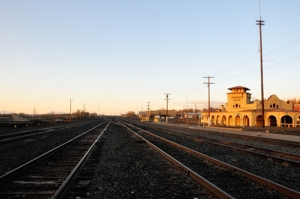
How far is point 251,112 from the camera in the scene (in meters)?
49.9

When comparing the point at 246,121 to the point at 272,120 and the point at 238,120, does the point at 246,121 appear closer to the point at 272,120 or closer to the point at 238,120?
the point at 238,120

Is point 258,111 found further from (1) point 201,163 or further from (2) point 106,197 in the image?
(2) point 106,197

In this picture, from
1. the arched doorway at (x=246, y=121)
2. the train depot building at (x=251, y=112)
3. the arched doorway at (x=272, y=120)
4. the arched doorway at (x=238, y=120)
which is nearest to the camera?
the train depot building at (x=251, y=112)

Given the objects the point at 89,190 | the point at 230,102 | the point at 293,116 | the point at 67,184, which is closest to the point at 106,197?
the point at 89,190

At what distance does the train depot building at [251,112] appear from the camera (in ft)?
151

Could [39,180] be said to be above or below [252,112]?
below

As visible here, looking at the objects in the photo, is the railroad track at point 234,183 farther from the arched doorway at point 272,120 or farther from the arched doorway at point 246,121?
the arched doorway at point 246,121

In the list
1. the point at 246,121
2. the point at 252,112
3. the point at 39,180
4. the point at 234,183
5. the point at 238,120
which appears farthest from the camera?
the point at 238,120

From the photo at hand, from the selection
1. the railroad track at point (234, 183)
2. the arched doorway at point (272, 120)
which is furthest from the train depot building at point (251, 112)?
the railroad track at point (234, 183)

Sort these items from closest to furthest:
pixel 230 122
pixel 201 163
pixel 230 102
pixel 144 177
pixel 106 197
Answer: pixel 106 197 < pixel 144 177 < pixel 201 163 < pixel 230 122 < pixel 230 102

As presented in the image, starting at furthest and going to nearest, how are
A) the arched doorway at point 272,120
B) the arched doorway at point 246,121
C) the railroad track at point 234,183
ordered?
the arched doorway at point 246,121 < the arched doorway at point 272,120 < the railroad track at point 234,183

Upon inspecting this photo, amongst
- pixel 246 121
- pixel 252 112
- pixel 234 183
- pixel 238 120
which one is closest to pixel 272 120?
pixel 252 112

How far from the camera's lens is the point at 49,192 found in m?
6.27

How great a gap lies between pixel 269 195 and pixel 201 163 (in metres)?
4.56
